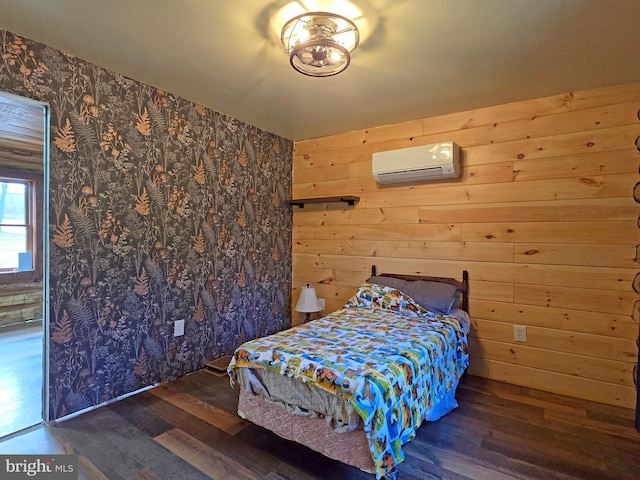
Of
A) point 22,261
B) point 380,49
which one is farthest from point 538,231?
point 22,261

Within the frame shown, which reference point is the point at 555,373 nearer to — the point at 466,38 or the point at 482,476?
the point at 482,476

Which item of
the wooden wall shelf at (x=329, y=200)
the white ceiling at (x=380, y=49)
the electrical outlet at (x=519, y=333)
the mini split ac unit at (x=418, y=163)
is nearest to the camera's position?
the white ceiling at (x=380, y=49)

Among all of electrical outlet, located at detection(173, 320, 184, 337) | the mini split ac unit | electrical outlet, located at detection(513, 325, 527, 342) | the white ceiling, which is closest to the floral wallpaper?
electrical outlet, located at detection(173, 320, 184, 337)

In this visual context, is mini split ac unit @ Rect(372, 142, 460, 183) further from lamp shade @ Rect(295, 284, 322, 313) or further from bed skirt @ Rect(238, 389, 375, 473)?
bed skirt @ Rect(238, 389, 375, 473)

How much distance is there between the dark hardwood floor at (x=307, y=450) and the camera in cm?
168

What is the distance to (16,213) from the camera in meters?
3.16

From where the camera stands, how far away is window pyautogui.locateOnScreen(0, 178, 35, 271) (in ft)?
9.57

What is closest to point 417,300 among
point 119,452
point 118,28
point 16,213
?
point 119,452

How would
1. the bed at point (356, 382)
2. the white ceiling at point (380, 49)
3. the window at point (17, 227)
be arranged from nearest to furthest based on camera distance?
the bed at point (356, 382) < the white ceiling at point (380, 49) < the window at point (17, 227)

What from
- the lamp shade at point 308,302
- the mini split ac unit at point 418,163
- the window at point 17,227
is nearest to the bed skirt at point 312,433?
the lamp shade at point 308,302

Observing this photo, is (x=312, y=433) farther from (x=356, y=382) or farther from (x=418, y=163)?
(x=418, y=163)

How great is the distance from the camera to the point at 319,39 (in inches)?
66.7

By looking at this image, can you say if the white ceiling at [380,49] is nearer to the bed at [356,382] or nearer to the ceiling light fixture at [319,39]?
the ceiling light fixture at [319,39]

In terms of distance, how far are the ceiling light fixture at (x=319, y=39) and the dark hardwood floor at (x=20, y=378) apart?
265 centimetres
